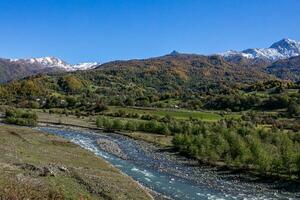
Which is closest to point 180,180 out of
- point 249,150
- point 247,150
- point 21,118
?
point 247,150

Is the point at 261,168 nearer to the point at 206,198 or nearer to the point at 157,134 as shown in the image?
the point at 206,198

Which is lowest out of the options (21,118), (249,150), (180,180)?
(180,180)

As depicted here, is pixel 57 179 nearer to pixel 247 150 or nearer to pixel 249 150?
pixel 247 150

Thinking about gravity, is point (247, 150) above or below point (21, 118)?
below

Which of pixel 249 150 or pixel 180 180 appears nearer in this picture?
pixel 180 180

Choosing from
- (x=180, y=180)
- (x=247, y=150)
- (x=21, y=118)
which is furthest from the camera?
(x=21, y=118)

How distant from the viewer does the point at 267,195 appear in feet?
199

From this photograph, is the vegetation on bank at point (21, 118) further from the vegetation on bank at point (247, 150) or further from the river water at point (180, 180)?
the river water at point (180, 180)

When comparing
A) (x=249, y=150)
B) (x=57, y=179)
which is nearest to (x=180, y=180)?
(x=249, y=150)

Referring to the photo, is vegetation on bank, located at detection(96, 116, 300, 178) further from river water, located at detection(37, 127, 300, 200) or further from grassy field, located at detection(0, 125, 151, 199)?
grassy field, located at detection(0, 125, 151, 199)

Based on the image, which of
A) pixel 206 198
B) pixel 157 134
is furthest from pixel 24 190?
pixel 157 134

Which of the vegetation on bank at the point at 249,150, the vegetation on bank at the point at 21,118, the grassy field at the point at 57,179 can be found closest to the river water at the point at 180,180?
the grassy field at the point at 57,179

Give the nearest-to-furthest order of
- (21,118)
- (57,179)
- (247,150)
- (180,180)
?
(57,179) → (180,180) → (247,150) → (21,118)

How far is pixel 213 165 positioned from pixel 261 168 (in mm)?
10433
